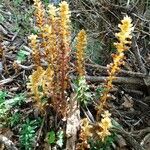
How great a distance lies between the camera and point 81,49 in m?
2.78

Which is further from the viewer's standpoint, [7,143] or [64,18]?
[7,143]

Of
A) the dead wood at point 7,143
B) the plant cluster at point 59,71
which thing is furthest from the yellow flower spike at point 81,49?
the dead wood at point 7,143

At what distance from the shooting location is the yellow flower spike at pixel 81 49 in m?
2.70

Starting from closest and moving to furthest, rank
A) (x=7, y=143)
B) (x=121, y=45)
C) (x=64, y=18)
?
(x=121, y=45) → (x=64, y=18) → (x=7, y=143)

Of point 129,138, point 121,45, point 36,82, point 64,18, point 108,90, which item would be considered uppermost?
point 64,18

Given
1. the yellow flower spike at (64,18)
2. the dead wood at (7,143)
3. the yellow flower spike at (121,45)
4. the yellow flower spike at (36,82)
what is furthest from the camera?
the dead wood at (7,143)

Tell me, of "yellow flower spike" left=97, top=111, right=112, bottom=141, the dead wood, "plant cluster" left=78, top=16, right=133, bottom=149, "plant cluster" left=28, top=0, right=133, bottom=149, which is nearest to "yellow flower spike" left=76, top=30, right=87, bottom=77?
"plant cluster" left=28, top=0, right=133, bottom=149

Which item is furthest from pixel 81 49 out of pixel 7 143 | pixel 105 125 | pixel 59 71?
pixel 7 143

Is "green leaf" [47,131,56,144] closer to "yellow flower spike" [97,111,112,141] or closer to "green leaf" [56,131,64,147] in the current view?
"green leaf" [56,131,64,147]

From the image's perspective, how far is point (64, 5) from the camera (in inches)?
98.8

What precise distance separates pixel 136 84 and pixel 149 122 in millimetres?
345

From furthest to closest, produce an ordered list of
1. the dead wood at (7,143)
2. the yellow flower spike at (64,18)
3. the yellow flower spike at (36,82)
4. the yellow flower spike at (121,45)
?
the dead wood at (7,143) → the yellow flower spike at (36,82) → the yellow flower spike at (64,18) → the yellow flower spike at (121,45)

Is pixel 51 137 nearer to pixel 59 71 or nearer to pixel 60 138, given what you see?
pixel 60 138

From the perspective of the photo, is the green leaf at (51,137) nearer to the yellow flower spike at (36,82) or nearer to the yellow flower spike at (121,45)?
the yellow flower spike at (36,82)
